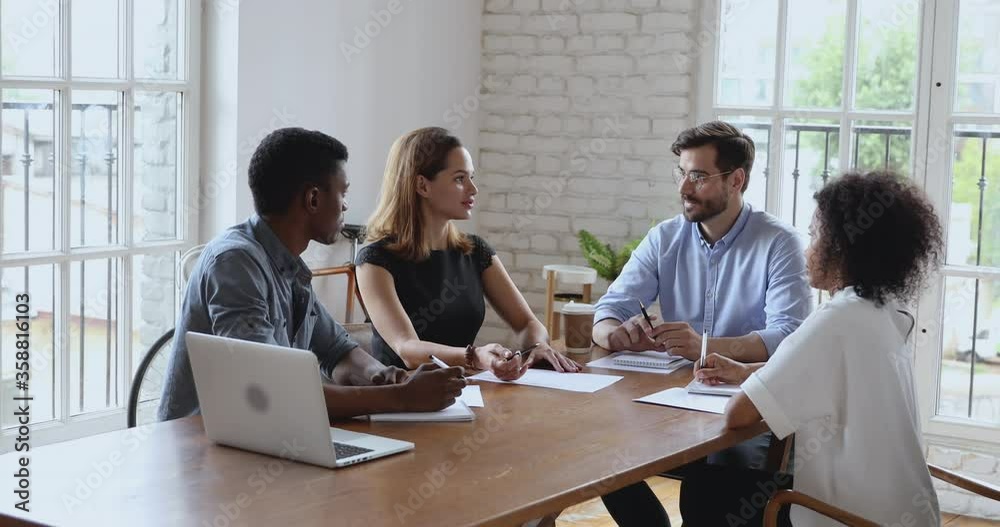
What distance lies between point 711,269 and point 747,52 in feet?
4.88

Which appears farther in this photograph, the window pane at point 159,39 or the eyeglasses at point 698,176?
the window pane at point 159,39

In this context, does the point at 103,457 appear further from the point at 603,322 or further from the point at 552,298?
the point at 552,298

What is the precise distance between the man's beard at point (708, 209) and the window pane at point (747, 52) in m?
1.31

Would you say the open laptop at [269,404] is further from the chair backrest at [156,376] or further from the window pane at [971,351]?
the window pane at [971,351]

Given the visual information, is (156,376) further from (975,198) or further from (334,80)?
(975,198)

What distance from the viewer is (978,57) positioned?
13.2 ft

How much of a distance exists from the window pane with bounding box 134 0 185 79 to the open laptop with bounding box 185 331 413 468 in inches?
72.9

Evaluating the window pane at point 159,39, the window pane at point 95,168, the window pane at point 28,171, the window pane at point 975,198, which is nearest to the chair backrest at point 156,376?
the window pane at point 95,168

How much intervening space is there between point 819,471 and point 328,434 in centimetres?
94

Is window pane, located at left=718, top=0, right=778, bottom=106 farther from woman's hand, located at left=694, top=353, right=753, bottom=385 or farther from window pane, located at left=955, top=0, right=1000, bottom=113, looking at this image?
woman's hand, located at left=694, top=353, right=753, bottom=385

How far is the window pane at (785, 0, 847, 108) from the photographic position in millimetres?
4242

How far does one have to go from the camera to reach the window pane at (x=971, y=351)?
4.07 m

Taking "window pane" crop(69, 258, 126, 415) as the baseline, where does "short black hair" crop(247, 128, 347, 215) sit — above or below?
above

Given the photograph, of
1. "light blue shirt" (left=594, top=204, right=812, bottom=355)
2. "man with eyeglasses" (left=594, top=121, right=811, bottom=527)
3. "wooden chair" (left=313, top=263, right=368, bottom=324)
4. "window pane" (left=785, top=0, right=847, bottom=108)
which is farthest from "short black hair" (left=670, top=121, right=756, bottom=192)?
"wooden chair" (left=313, top=263, right=368, bottom=324)
